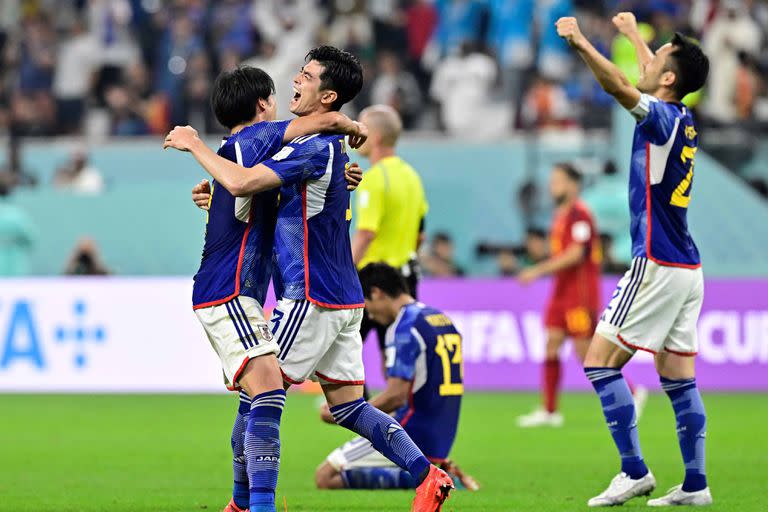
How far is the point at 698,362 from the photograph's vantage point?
1588 cm

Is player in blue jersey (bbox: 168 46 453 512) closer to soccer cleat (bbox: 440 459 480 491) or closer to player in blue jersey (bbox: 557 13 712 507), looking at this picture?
player in blue jersey (bbox: 557 13 712 507)

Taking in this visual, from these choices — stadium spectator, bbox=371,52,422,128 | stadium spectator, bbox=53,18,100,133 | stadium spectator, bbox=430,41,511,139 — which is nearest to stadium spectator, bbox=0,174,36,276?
stadium spectator, bbox=53,18,100,133

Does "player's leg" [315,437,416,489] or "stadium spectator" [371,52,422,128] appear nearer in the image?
"player's leg" [315,437,416,489]

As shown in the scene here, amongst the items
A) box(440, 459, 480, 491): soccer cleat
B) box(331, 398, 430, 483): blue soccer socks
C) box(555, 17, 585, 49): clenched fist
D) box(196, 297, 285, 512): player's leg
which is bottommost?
box(440, 459, 480, 491): soccer cleat

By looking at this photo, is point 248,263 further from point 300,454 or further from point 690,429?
point 300,454

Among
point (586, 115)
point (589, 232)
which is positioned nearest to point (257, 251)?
point (589, 232)

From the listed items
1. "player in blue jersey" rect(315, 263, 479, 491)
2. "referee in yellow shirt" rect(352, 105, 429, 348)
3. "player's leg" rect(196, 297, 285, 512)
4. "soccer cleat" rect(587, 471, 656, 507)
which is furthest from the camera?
"referee in yellow shirt" rect(352, 105, 429, 348)

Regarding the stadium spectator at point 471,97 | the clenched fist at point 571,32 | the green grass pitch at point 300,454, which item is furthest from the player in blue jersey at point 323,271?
the stadium spectator at point 471,97

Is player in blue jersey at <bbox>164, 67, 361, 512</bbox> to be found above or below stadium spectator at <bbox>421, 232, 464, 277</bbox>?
above

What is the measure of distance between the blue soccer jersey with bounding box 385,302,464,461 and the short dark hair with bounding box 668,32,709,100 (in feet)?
6.62

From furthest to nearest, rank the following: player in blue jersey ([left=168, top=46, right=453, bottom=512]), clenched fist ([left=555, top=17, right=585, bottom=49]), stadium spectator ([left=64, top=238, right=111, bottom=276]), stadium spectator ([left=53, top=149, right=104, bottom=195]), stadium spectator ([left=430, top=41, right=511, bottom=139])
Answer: stadium spectator ([left=430, top=41, right=511, bottom=139]), stadium spectator ([left=53, top=149, right=104, bottom=195]), stadium spectator ([left=64, top=238, right=111, bottom=276]), clenched fist ([left=555, top=17, right=585, bottom=49]), player in blue jersey ([left=168, top=46, right=453, bottom=512])

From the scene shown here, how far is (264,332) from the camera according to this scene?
646 centimetres

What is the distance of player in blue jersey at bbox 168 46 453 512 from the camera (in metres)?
6.56

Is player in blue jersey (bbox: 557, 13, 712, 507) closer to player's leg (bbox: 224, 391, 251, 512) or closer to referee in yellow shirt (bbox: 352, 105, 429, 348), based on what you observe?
player's leg (bbox: 224, 391, 251, 512)
